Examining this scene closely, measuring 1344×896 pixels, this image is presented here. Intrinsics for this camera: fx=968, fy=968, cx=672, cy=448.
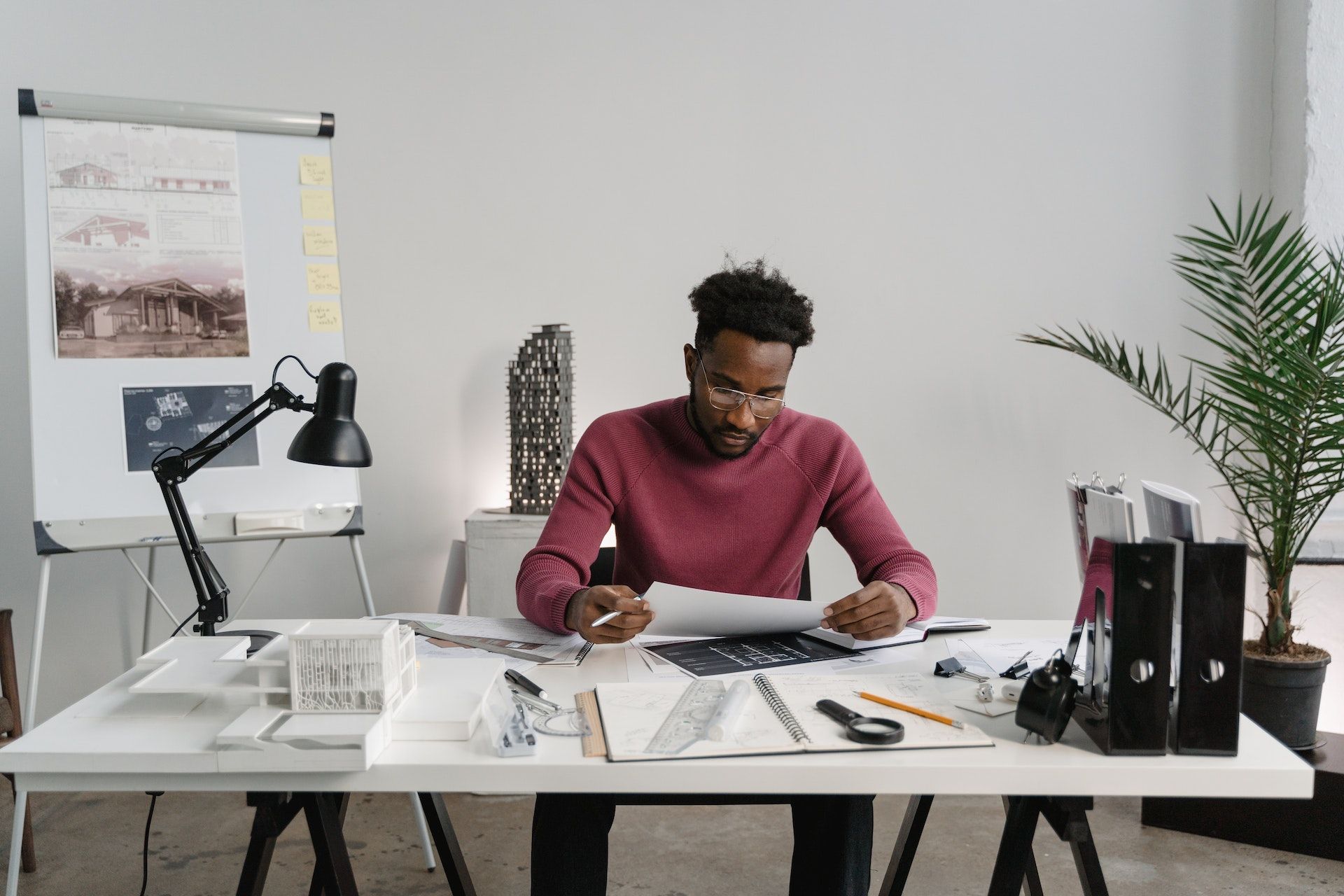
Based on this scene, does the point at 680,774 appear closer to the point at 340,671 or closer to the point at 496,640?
the point at 340,671

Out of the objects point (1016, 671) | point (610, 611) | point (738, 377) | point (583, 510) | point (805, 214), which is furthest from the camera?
point (805, 214)

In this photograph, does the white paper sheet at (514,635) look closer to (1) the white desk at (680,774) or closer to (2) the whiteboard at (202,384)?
(1) the white desk at (680,774)

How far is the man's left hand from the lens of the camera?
1508 mm

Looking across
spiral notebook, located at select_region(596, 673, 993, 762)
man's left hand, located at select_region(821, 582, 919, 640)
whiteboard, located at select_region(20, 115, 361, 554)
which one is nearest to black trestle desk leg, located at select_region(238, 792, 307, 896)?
spiral notebook, located at select_region(596, 673, 993, 762)

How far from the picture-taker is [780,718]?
1.17m

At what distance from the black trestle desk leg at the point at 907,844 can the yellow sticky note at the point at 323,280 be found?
189 centimetres

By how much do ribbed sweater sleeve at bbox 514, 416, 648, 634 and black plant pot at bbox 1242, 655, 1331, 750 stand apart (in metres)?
1.66

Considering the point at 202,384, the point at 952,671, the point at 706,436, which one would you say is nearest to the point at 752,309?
the point at 706,436

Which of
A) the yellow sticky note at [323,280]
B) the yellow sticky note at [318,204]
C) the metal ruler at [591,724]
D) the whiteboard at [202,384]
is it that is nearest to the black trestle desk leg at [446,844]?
the metal ruler at [591,724]

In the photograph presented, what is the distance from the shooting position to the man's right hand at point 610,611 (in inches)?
57.9

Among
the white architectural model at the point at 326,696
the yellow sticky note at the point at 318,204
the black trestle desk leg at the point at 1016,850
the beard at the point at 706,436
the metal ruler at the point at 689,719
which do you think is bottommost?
the black trestle desk leg at the point at 1016,850

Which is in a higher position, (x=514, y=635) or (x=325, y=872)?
(x=514, y=635)

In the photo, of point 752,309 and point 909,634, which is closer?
point 909,634

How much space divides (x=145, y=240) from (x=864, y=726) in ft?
7.19
